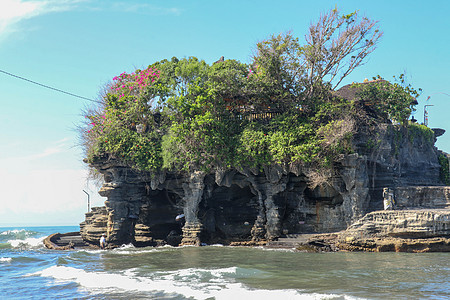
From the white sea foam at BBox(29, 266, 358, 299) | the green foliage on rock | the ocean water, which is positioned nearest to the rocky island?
the green foliage on rock

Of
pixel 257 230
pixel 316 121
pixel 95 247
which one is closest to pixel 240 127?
A: pixel 316 121

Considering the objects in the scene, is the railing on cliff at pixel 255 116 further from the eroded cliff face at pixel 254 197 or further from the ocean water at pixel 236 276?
the ocean water at pixel 236 276

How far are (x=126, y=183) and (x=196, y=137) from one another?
5725 mm

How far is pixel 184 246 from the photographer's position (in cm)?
2261

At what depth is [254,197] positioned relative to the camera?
2477cm

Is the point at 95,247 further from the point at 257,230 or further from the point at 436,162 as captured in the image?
the point at 436,162

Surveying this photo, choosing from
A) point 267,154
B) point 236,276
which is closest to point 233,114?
point 267,154

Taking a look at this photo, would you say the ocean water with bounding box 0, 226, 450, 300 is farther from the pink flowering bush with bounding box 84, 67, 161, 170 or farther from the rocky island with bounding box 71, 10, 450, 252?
the pink flowering bush with bounding box 84, 67, 161, 170

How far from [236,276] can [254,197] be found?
11481 millimetres

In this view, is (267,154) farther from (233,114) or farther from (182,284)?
(182,284)

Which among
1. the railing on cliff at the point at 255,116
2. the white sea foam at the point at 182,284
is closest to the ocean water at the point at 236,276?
the white sea foam at the point at 182,284

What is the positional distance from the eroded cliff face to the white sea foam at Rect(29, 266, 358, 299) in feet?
26.1

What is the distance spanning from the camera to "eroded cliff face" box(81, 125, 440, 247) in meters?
20.9

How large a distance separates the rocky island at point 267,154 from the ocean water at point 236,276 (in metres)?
3.38
